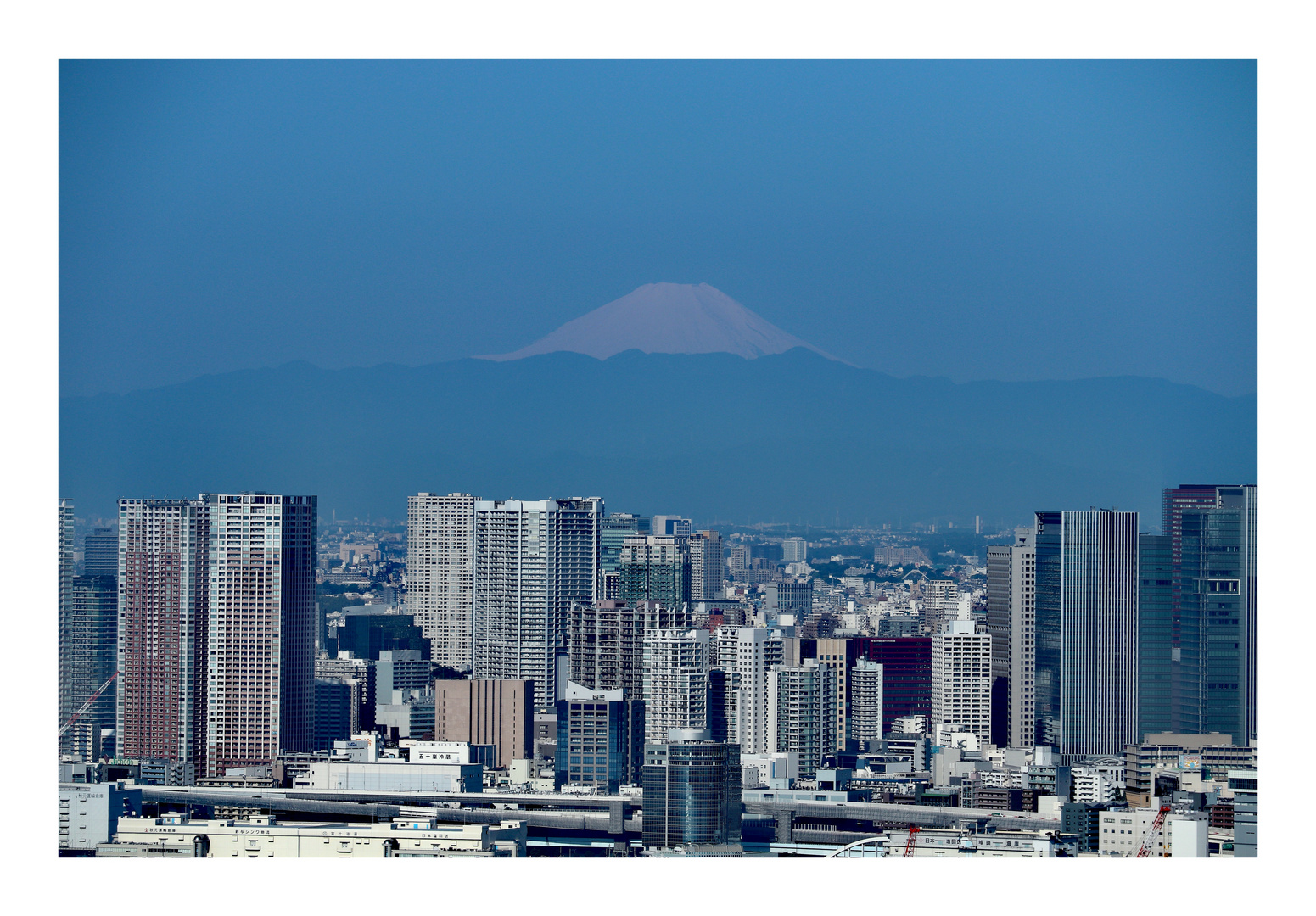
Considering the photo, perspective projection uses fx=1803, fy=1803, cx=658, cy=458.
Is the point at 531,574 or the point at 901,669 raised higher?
the point at 531,574

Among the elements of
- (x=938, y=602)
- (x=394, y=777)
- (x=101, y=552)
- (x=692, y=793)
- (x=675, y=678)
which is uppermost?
(x=101, y=552)

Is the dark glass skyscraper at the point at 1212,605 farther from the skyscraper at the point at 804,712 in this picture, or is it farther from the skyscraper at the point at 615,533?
the skyscraper at the point at 615,533

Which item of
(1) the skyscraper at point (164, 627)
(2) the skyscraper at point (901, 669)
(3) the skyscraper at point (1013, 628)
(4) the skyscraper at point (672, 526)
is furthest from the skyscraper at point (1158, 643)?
(1) the skyscraper at point (164, 627)

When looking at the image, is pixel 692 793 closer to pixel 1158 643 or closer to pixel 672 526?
pixel 672 526

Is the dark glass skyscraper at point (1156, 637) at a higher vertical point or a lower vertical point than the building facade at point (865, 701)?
higher

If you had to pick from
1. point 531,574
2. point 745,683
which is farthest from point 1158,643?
point 531,574

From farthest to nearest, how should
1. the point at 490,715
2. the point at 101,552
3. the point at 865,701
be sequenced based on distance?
the point at 865,701
the point at 490,715
the point at 101,552

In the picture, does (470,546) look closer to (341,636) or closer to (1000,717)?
(341,636)
